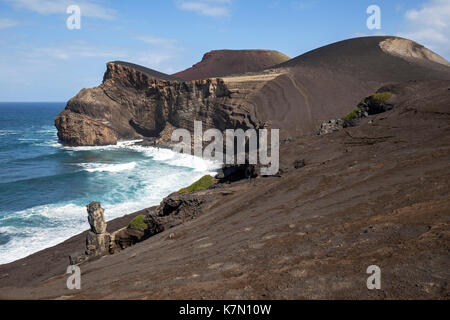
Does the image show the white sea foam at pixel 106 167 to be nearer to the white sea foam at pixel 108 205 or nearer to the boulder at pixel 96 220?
the white sea foam at pixel 108 205

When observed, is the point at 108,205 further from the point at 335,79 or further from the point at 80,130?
the point at 335,79

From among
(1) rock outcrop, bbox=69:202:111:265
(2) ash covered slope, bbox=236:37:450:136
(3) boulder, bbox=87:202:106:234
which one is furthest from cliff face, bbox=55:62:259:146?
(1) rock outcrop, bbox=69:202:111:265

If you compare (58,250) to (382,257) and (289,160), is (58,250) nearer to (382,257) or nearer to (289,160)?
(289,160)

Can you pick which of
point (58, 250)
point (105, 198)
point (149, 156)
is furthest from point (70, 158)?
point (58, 250)

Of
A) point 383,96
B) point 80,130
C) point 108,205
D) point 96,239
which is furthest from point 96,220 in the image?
point 80,130

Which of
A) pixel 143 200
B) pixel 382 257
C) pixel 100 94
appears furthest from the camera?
pixel 100 94

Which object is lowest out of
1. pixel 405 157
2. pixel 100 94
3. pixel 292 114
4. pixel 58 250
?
pixel 58 250
